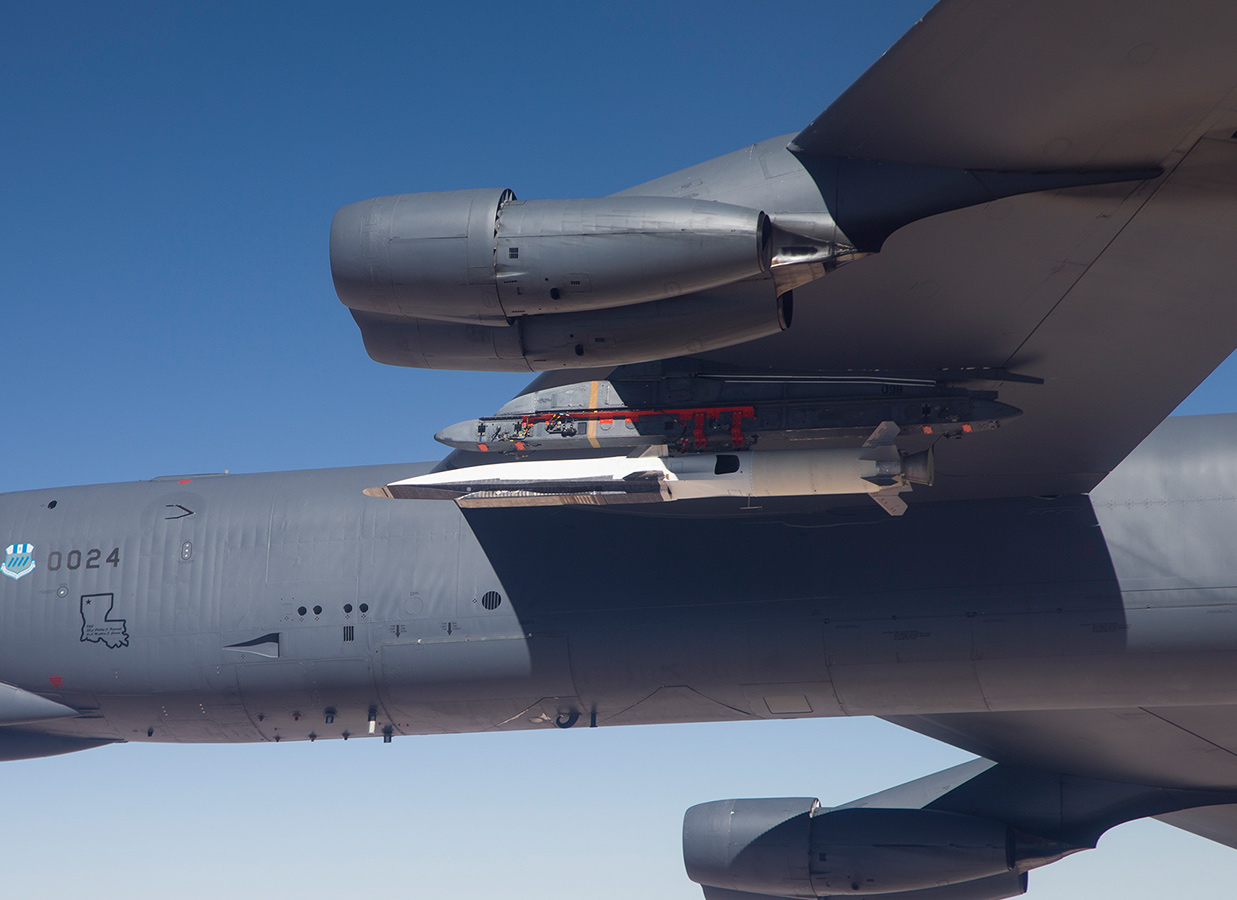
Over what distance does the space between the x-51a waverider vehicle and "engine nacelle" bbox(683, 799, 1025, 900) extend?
42 mm

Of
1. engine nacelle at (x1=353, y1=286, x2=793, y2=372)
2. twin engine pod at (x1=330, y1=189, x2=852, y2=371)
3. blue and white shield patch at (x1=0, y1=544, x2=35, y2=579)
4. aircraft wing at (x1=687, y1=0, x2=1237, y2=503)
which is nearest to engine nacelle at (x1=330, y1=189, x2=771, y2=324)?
twin engine pod at (x1=330, y1=189, x2=852, y2=371)

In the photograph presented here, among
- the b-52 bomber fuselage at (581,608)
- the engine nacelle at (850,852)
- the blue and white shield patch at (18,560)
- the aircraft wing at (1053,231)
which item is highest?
the aircraft wing at (1053,231)

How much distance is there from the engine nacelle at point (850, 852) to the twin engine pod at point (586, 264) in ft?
27.7

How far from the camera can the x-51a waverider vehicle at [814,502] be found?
696 centimetres

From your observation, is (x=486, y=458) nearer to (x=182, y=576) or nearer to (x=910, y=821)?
(x=182, y=576)

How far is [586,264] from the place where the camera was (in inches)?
282

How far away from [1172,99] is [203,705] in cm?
1049

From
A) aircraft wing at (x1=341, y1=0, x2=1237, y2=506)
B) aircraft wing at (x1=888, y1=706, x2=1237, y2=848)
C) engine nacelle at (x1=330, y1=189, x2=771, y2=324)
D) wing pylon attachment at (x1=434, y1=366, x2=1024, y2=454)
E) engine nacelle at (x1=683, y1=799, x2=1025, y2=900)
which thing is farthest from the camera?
engine nacelle at (x1=683, y1=799, x2=1025, y2=900)

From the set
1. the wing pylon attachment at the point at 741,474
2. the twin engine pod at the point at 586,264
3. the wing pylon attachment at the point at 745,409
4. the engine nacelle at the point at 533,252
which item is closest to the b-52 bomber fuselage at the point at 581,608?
the wing pylon attachment at the point at 741,474

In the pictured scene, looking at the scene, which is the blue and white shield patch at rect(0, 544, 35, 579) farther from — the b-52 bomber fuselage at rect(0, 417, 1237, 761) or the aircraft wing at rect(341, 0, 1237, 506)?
the aircraft wing at rect(341, 0, 1237, 506)

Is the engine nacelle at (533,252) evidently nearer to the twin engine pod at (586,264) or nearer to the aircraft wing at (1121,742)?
the twin engine pod at (586,264)

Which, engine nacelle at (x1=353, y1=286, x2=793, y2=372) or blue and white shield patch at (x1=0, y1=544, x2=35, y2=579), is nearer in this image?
engine nacelle at (x1=353, y1=286, x2=793, y2=372)

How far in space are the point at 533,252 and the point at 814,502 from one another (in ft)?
16.4

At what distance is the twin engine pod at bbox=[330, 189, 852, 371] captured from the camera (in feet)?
23.4
